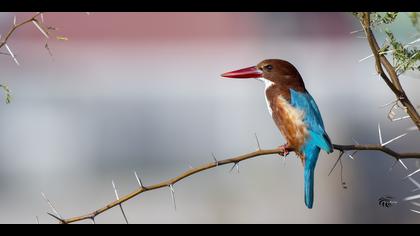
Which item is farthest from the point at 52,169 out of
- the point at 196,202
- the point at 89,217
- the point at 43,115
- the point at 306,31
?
the point at 89,217

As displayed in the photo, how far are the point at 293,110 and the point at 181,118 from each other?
26.9 feet

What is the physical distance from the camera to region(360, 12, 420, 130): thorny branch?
1566mm

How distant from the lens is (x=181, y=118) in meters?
10.4

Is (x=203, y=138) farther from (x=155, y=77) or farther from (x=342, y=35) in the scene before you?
(x=342, y=35)

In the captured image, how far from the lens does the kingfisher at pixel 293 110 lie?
2.08m

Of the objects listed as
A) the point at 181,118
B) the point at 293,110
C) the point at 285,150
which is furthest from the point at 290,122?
the point at 181,118

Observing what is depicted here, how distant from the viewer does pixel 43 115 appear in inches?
397

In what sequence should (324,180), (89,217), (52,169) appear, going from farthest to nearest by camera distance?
(52,169)
(324,180)
(89,217)

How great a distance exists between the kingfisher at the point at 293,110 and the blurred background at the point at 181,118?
534 cm

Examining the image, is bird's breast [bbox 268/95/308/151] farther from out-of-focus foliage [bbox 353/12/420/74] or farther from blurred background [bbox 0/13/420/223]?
blurred background [bbox 0/13/420/223]

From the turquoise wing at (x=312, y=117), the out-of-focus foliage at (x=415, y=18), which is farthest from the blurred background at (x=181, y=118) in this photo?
the out-of-focus foliage at (x=415, y=18)

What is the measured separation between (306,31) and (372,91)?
1.29 m

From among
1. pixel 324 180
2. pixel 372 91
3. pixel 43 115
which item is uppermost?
Answer: pixel 43 115

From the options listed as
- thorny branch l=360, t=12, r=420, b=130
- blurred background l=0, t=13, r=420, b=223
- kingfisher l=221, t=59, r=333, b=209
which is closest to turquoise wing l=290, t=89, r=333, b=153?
kingfisher l=221, t=59, r=333, b=209
